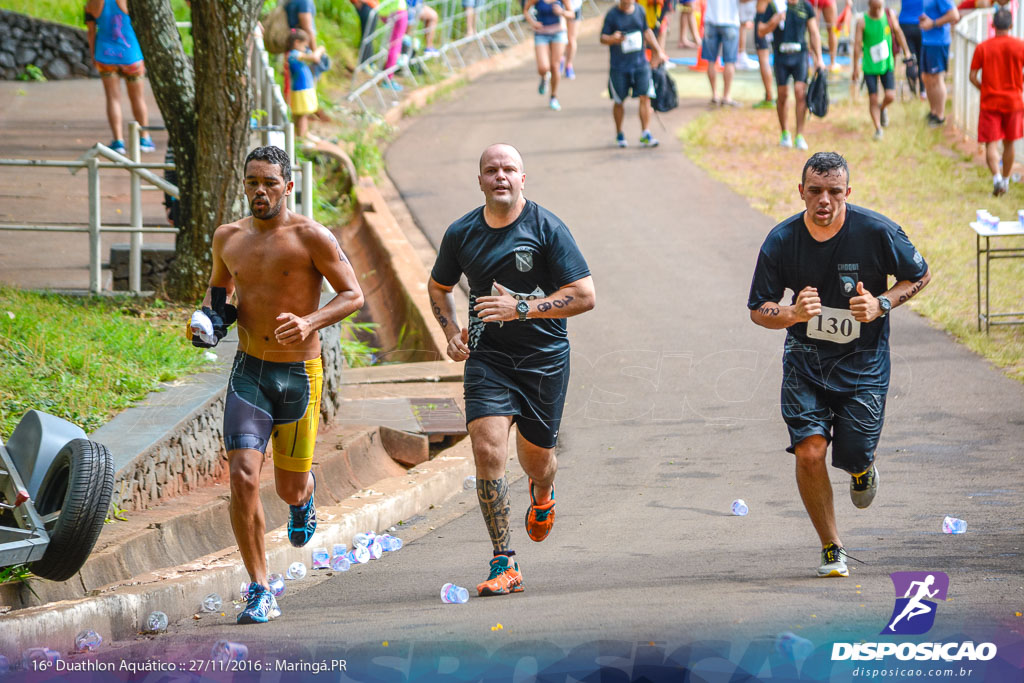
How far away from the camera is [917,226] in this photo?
46.4ft

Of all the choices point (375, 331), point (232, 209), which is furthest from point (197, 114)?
point (375, 331)

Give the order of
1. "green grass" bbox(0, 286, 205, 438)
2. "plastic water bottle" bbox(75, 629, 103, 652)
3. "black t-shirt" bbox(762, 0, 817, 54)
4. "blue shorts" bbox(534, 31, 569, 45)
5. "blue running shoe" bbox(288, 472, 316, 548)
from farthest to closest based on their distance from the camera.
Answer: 1. "blue shorts" bbox(534, 31, 569, 45)
2. "black t-shirt" bbox(762, 0, 817, 54)
3. "green grass" bbox(0, 286, 205, 438)
4. "blue running shoe" bbox(288, 472, 316, 548)
5. "plastic water bottle" bbox(75, 629, 103, 652)

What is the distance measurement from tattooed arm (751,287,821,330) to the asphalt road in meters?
1.14

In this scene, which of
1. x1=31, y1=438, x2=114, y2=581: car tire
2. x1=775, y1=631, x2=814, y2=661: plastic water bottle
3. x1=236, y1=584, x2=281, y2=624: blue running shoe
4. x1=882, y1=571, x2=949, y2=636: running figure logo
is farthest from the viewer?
x1=236, y1=584, x2=281, y2=624: blue running shoe

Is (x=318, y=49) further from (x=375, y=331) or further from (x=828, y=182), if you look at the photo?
(x=828, y=182)

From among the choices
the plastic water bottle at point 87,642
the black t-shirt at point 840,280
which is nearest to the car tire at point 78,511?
the plastic water bottle at point 87,642

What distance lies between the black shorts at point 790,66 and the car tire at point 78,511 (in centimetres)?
1331

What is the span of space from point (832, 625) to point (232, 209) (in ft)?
21.9

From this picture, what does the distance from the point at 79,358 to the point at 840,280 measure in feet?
14.9

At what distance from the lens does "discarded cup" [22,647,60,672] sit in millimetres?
4965

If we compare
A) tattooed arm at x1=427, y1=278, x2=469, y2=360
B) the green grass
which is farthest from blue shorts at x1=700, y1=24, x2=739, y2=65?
tattooed arm at x1=427, y1=278, x2=469, y2=360

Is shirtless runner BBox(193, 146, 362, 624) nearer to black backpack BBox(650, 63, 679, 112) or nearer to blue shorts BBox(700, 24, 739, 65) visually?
black backpack BBox(650, 63, 679, 112)

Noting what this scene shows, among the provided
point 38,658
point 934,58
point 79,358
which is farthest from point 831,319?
point 934,58

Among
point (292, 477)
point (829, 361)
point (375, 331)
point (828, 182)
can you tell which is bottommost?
point (375, 331)
